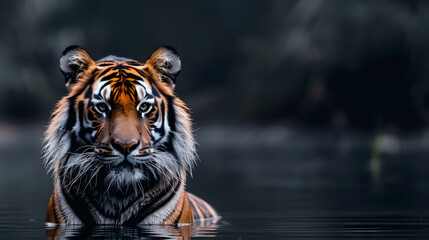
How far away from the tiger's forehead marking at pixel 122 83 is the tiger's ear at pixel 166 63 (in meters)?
0.10

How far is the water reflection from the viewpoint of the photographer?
594cm

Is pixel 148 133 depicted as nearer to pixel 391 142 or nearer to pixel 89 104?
pixel 89 104

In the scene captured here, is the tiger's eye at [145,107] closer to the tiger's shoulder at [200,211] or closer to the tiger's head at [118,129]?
the tiger's head at [118,129]

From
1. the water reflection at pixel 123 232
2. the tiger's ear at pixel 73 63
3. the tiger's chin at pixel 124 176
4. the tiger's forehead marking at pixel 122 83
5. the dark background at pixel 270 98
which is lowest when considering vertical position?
the water reflection at pixel 123 232

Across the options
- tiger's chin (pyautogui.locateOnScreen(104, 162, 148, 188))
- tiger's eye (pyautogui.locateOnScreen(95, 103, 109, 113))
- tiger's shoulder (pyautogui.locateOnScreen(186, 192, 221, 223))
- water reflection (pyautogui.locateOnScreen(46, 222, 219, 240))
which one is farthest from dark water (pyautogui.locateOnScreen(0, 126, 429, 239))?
tiger's eye (pyautogui.locateOnScreen(95, 103, 109, 113))

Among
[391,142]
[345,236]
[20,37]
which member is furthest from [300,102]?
[345,236]

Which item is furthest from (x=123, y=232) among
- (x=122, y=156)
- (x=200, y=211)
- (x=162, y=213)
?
(x=200, y=211)

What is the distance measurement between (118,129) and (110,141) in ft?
0.34

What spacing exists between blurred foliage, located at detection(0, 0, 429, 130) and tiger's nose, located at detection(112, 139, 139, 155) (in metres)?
24.8

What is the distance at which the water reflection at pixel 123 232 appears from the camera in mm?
5941

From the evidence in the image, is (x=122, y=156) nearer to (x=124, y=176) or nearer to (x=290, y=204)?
(x=124, y=176)

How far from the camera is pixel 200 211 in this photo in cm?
791

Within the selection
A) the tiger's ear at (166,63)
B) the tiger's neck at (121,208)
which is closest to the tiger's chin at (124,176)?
the tiger's neck at (121,208)

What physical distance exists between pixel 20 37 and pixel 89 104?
130 ft
